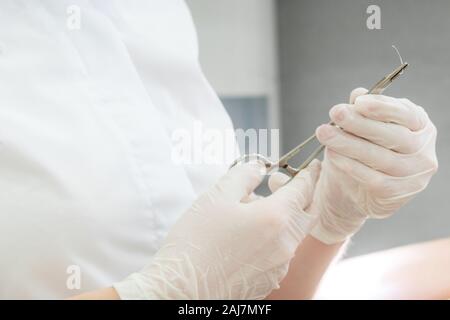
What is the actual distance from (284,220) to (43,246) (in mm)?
310

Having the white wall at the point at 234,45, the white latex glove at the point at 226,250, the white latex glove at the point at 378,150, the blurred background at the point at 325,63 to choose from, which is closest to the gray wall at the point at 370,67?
the blurred background at the point at 325,63

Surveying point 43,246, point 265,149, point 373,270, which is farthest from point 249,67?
point 43,246

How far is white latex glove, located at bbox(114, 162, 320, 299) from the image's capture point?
683 millimetres

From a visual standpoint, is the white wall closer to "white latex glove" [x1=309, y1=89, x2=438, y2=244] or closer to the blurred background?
the blurred background

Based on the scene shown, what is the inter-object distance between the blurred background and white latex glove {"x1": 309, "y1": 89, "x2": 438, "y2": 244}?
0.72 metres

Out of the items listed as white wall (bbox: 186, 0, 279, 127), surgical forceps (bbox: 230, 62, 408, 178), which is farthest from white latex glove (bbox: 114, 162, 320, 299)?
white wall (bbox: 186, 0, 279, 127)

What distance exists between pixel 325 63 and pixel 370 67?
26 centimetres

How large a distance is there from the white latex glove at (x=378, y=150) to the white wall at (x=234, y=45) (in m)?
0.88

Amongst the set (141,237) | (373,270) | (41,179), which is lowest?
(373,270)

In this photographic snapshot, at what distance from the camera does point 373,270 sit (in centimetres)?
100

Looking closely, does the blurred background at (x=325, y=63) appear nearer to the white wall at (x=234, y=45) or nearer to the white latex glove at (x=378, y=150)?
the white wall at (x=234, y=45)
